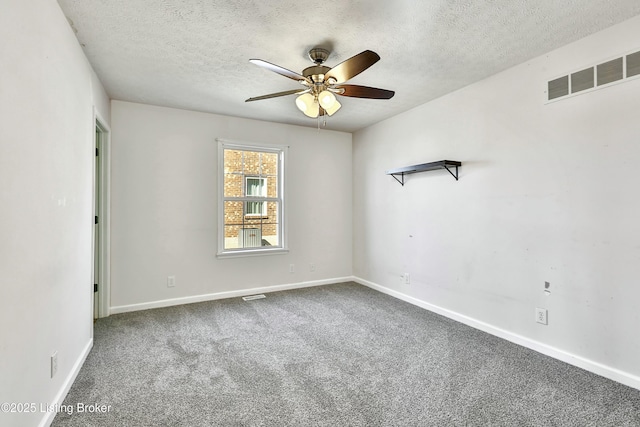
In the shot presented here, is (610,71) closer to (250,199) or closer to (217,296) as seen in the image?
(250,199)

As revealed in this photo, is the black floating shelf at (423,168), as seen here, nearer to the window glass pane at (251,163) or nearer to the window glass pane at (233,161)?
the window glass pane at (251,163)

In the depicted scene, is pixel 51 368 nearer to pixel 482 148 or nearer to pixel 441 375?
pixel 441 375

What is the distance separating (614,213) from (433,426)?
198 centimetres

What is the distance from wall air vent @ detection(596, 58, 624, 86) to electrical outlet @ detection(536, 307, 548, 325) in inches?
72.5

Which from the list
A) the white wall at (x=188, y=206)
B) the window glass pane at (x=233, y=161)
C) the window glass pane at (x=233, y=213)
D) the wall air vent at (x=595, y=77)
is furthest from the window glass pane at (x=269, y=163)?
the wall air vent at (x=595, y=77)

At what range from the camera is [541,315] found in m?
2.62

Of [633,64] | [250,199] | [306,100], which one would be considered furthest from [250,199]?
[633,64]

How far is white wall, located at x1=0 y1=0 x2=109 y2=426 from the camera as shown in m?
1.34

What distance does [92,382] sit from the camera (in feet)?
7.09

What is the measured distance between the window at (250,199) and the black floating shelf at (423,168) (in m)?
1.69

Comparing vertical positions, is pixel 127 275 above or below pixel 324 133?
below

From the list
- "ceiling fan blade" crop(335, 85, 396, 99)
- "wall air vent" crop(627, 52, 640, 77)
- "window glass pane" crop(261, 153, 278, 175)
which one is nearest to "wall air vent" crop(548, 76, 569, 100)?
"wall air vent" crop(627, 52, 640, 77)

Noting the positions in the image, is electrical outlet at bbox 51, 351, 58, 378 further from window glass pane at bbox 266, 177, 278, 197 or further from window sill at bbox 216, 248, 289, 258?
window glass pane at bbox 266, 177, 278, 197

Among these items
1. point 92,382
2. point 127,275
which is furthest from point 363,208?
point 92,382
